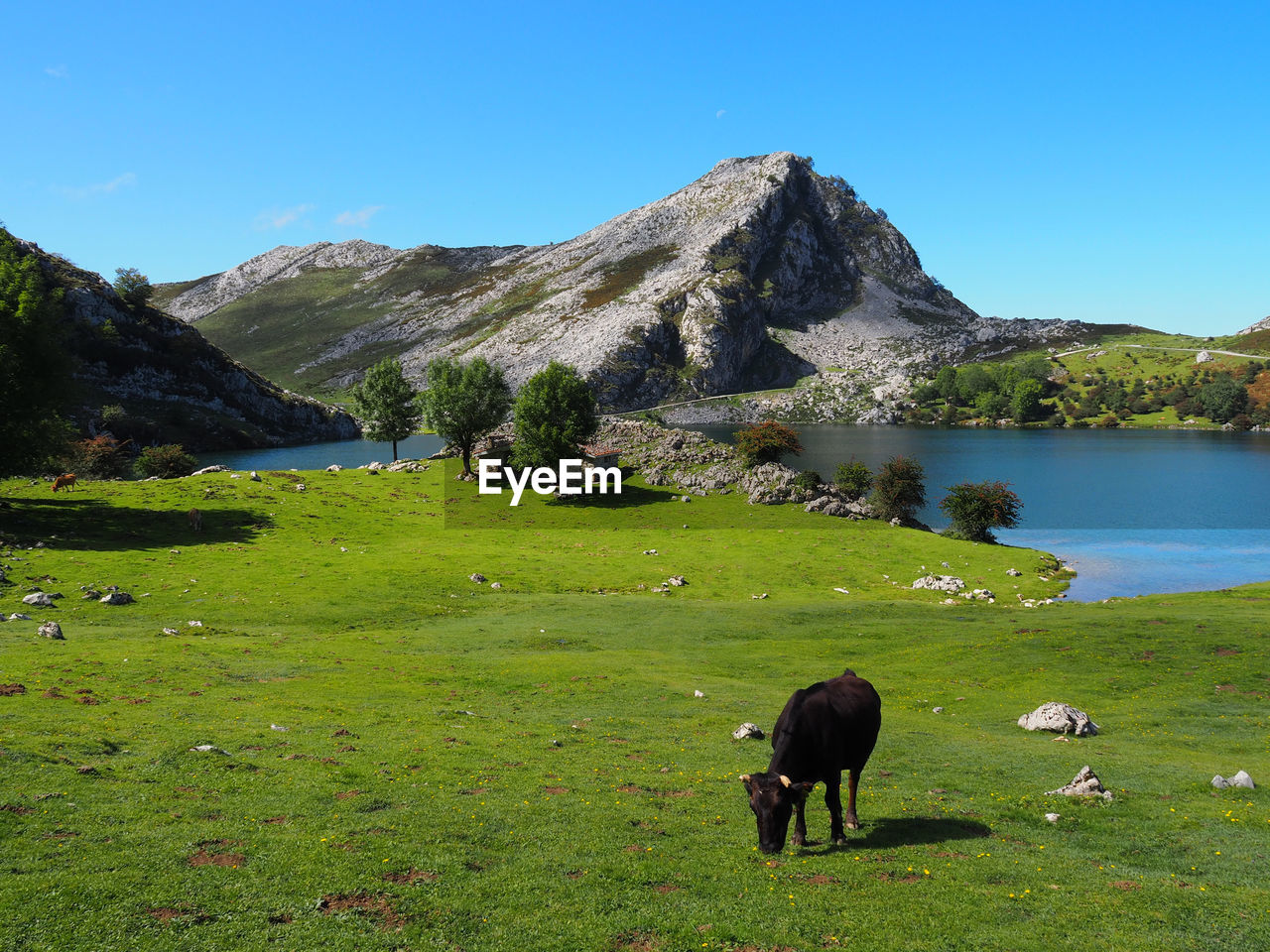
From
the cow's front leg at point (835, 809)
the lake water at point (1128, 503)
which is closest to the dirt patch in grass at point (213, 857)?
the cow's front leg at point (835, 809)

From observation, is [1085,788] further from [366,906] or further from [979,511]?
[979,511]

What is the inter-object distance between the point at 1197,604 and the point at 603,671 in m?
40.2

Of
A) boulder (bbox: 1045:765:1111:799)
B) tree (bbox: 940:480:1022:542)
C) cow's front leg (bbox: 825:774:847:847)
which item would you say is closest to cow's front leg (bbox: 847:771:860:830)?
cow's front leg (bbox: 825:774:847:847)

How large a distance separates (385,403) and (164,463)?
30.5 m

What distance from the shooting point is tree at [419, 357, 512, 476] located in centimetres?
9419

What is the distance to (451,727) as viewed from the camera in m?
24.2

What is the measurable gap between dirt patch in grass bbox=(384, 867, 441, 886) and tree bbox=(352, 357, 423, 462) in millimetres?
100861

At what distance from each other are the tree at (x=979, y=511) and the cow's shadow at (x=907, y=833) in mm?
70560

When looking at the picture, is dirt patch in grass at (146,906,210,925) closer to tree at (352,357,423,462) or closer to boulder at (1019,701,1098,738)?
boulder at (1019,701,1098,738)

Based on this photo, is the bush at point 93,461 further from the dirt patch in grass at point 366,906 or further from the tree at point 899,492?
the tree at point 899,492

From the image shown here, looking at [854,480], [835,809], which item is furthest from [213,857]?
[854,480]

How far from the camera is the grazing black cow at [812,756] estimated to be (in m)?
14.2

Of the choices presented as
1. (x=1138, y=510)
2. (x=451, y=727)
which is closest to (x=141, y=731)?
(x=451, y=727)

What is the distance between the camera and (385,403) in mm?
109062
